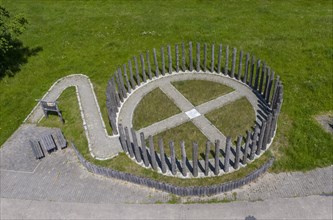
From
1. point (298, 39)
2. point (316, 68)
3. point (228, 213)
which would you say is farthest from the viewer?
point (298, 39)

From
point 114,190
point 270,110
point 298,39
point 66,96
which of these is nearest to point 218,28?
point 298,39

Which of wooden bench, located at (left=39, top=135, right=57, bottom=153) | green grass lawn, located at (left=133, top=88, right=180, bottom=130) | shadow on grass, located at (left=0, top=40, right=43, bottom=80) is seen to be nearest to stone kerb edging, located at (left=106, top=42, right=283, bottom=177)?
green grass lawn, located at (left=133, top=88, right=180, bottom=130)

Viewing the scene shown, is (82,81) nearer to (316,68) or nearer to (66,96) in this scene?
(66,96)

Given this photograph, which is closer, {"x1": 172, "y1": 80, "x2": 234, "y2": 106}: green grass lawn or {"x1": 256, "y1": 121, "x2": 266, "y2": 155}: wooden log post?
{"x1": 256, "y1": 121, "x2": 266, "y2": 155}: wooden log post

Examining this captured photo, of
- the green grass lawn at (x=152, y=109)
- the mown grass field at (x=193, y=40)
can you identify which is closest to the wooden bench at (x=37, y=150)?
the mown grass field at (x=193, y=40)

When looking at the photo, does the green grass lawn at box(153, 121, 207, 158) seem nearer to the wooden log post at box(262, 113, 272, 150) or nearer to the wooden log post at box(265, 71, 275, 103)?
the wooden log post at box(262, 113, 272, 150)
